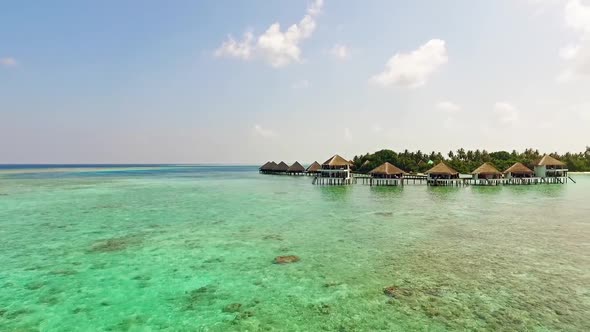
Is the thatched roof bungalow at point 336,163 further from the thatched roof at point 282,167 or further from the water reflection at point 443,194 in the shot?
the thatched roof at point 282,167

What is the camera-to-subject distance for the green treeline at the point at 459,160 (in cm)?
6334

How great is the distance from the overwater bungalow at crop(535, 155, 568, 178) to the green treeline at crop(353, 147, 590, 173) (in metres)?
12.2

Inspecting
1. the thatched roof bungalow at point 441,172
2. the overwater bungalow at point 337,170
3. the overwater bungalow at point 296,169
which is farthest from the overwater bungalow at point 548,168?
the overwater bungalow at point 296,169

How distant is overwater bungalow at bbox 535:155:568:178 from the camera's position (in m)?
45.5

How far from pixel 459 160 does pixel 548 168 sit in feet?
70.9

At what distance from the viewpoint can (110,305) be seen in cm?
770

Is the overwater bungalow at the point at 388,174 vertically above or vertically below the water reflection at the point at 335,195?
above

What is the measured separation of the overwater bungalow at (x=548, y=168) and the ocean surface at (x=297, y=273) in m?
32.5

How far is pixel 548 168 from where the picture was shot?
46.4 meters

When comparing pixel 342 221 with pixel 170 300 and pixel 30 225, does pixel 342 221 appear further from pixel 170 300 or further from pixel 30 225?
pixel 30 225

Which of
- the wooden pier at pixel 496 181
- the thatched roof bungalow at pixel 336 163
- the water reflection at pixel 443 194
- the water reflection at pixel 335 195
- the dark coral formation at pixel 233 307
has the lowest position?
the dark coral formation at pixel 233 307

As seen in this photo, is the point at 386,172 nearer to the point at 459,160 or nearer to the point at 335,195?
the point at 335,195

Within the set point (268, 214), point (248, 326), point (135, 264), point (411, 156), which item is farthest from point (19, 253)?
point (411, 156)

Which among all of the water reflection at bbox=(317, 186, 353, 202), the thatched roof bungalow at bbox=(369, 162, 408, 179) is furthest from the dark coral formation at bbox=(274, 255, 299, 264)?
the thatched roof bungalow at bbox=(369, 162, 408, 179)
